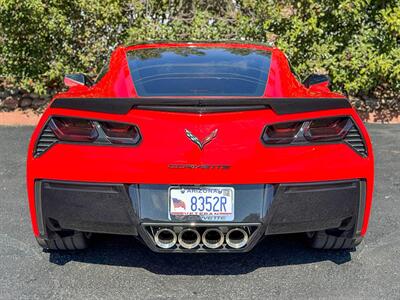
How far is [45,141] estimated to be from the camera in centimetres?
313

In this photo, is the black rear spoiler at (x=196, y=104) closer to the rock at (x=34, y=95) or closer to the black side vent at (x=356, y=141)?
the black side vent at (x=356, y=141)

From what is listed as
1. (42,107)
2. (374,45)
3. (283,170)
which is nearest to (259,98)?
(283,170)

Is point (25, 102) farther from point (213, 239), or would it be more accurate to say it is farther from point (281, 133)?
point (281, 133)

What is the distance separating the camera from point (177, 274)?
11.3ft

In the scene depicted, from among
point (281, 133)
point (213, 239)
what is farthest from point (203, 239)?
point (281, 133)

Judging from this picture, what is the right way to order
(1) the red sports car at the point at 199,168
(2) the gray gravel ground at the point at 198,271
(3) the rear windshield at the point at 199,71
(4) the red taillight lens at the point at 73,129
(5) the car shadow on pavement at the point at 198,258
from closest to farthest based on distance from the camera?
(1) the red sports car at the point at 199,168 → (4) the red taillight lens at the point at 73,129 → (2) the gray gravel ground at the point at 198,271 → (3) the rear windshield at the point at 199,71 → (5) the car shadow on pavement at the point at 198,258

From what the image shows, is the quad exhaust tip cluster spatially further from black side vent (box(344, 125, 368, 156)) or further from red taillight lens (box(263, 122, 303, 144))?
black side vent (box(344, 125, 368, 156))

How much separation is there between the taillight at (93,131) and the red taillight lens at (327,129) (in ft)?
3.14

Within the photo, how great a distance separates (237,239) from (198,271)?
0.51 meters

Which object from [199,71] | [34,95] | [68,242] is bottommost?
[34,95]

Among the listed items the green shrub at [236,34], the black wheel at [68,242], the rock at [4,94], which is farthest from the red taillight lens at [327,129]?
the rock at [4,94]

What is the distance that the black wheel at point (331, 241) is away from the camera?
3.41 m

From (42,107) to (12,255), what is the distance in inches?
210

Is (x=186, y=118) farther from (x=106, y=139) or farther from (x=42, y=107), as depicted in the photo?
(x=42, y=107)
